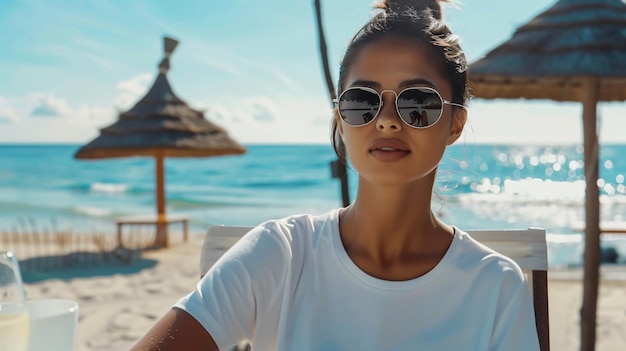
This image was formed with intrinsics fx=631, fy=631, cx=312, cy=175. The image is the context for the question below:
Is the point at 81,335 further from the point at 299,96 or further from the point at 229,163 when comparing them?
the point at 299,96

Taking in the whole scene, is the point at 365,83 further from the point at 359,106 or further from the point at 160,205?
the point at 160,205

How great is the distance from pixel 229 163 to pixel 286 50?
69.1ft

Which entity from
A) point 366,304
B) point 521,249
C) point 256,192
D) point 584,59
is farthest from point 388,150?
point 256,192

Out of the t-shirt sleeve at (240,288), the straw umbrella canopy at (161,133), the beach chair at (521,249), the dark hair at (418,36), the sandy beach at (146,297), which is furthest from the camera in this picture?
the straw umbrella canopy at (161,133)

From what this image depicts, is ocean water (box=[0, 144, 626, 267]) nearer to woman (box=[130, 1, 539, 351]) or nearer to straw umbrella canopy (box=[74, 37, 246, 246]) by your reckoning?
straw umbrella canopy (box=[74, 37, 246, 246])

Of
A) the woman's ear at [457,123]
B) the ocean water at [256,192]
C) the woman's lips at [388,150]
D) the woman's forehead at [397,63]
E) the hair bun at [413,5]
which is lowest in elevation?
the ocean water at [256,192]

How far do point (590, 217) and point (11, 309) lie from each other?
12.7ft

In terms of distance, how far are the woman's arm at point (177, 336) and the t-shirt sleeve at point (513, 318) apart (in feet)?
1.66

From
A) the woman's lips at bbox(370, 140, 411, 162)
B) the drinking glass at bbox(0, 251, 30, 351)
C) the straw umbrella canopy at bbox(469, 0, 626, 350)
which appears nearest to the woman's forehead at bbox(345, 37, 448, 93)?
the woman's lips at bbox(370, 140, 411, 162)

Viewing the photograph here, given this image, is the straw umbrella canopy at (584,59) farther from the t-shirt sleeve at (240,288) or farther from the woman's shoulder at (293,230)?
the t-shirt sleeve at (240,288)

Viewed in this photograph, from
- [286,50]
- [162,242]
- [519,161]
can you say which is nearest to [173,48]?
[162,242]

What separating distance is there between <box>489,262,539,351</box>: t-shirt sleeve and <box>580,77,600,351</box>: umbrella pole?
122 inches

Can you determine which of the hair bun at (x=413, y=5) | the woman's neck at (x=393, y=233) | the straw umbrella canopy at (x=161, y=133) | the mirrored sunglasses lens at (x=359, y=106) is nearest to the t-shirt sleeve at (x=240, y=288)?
the woman's neck at (x=393, y=233)

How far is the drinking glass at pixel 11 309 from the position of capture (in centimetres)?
96
